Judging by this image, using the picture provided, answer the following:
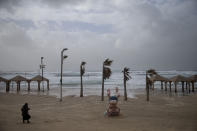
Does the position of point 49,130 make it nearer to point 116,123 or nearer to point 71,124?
point 71,124

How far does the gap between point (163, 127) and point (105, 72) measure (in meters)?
13.0

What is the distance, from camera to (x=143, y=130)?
31.8ft

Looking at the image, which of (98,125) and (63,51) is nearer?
(98,125)

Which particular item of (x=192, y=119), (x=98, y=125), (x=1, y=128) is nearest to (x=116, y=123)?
(x=98, y=125)

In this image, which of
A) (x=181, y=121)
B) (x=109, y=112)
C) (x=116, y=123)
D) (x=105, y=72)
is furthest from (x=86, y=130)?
(x=105, y=72)

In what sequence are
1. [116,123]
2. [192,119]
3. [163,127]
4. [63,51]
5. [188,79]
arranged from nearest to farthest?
[163,127], [116,123], [192,119], [63,51], [188,79]

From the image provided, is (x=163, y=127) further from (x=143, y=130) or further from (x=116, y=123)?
(x=116, y=123)

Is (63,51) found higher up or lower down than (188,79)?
higher up

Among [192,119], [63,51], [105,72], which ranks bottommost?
[192,119]

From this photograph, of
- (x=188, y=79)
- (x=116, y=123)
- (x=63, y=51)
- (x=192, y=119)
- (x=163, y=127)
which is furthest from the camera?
(x=188, y=79)

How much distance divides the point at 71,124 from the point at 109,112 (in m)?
3.19

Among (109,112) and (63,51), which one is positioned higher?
(63,51)

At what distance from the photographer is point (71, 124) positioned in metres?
10.8

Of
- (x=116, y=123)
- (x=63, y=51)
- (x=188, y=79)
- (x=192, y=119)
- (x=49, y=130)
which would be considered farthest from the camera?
(x=188, y=79)
